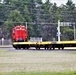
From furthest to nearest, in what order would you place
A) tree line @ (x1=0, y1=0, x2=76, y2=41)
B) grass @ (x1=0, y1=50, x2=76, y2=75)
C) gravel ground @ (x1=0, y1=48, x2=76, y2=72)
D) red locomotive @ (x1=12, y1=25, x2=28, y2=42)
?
1. tree line @ (x1=0, y1=0, x2=76, y2=41)
2. red locomotive @ (x1=12, y1=25, x2=28, y2=42)
3. gravel ground @ (x1=0, y1=48, x2=76, y2=72)
4. grass @ (x1=0, y1=50, x2=76, y2=75)

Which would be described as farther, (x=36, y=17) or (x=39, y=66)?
(x=36, y=17)

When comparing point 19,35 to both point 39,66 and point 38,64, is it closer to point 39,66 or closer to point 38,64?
point 38,64

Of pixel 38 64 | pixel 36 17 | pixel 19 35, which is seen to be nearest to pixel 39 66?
pixel 38 64

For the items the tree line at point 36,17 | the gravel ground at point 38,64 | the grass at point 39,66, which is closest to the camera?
the grass at point 39,66

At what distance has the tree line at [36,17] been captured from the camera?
77.3 meters

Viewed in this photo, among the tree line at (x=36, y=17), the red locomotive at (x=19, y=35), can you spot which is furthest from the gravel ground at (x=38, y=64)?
the tree line at (x=36, y=17)

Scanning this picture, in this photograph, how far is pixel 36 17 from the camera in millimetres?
83250

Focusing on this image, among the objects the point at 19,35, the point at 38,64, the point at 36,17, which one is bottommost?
the point at 19,35

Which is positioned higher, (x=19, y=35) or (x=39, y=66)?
(x=39, y=66)

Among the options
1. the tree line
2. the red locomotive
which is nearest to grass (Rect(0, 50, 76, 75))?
the red locomotive

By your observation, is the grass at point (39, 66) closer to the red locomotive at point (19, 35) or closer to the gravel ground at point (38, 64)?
the gravel ground at point (38, 64)

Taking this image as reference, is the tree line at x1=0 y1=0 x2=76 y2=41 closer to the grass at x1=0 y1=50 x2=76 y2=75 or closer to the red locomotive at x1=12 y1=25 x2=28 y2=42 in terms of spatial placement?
the red locomotive at x1=12 y1=25 x2=28 y2=42

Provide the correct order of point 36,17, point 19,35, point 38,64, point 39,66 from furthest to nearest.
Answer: point 36,17
point 19,35
point 38,64
point 39,66

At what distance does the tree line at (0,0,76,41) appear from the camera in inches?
3044
